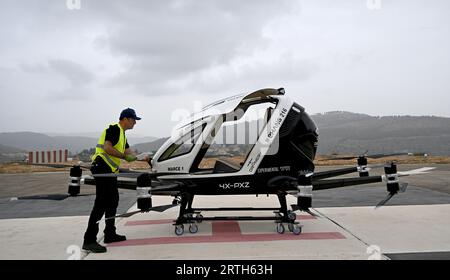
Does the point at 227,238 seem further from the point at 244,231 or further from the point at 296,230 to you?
the point at 296,230

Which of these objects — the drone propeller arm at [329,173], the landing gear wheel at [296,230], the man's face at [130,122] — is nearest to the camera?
the man's face at [130,122]

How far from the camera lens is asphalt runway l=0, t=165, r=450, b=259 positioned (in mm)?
4859

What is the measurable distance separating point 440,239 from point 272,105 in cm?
333

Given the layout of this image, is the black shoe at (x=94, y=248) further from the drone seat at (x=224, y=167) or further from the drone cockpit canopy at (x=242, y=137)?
the drone seat at (x=224, y=167)

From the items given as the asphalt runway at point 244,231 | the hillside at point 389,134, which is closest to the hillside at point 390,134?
the hillside at point 389,134

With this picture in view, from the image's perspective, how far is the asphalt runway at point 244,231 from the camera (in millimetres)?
4859

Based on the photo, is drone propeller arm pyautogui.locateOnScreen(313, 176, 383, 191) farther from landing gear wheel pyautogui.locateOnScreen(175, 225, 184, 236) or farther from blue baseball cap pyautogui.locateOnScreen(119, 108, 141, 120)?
blue baseball cap pyautogui.locateOnScreen(119, 108, 141, 120)

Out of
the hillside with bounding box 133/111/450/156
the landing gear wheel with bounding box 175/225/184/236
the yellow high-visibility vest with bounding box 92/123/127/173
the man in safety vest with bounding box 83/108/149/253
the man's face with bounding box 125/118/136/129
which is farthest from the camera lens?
the hillside with bounding box 133/111/450/156

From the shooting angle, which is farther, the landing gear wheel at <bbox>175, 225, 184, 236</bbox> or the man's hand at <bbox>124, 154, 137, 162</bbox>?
the landing gear wheel at <bbox>175, 225, 184, 236</bbox>

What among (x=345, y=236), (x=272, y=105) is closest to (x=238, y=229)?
(x=345, y=236)

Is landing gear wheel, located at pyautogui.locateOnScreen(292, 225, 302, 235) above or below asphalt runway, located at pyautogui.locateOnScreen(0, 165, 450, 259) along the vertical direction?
above

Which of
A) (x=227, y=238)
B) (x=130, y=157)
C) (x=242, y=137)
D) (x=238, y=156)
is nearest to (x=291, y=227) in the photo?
(x=227, y=238)

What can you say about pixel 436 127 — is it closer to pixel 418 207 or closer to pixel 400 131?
pixel 400 131

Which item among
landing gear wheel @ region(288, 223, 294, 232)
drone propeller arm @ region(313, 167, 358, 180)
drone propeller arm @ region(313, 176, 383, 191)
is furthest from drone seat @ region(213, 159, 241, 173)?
drone propeller arm @ region(313, 167, 358, 180)
